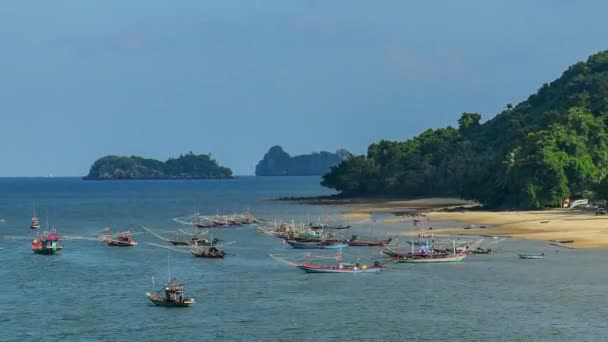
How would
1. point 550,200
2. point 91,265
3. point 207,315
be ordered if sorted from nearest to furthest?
point 207,315 → point 91,265 → point 550,200

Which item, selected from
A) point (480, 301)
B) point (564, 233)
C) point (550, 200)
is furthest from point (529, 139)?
point (480, 301)

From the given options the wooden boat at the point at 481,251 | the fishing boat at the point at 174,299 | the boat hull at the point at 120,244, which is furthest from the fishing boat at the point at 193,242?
the fishing boat at the point at 174,299

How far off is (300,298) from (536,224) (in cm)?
5866

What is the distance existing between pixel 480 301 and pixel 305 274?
19.6 m

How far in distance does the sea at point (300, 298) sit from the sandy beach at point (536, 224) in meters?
4.95

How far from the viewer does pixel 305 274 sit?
84.7 metres

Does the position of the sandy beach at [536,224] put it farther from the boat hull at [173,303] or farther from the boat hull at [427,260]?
the boat hull at [173,303]

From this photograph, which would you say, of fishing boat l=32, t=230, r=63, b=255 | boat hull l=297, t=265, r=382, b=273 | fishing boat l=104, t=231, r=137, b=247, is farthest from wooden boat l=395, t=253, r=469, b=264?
fishing boat l=32, t=230, r=63, b=255

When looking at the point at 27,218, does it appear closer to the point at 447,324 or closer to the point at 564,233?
the point at 564,233

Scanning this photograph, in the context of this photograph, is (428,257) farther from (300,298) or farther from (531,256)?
(300,298)

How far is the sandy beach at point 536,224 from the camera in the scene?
105 meters

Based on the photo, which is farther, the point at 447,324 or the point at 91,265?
the point at 91,265

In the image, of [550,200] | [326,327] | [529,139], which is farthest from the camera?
[529,139]

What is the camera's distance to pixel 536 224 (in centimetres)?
12300
